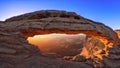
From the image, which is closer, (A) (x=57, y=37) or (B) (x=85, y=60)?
(B) (x=85, y=60)

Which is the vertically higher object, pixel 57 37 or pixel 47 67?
pixel 57 37

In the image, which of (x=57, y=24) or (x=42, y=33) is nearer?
(x=57, y=24)

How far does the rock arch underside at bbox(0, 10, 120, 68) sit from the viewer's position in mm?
6633

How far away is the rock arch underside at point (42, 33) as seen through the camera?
21.8ft

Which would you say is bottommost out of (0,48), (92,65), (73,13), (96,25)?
(92,65)

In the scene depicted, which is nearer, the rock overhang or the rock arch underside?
the rock arch underside

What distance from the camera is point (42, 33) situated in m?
7.66

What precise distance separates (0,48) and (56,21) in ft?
7.17

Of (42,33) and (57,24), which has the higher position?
(57,24)

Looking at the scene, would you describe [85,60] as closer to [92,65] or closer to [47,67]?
[92,65]

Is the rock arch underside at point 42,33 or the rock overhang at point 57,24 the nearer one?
the rock arch underside at point 42,33

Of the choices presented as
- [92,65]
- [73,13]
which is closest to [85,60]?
[92,65]

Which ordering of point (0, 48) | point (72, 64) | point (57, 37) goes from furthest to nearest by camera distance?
point (57, 37), point (72, 64), point (0, 48)

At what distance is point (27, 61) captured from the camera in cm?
668
